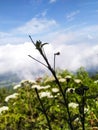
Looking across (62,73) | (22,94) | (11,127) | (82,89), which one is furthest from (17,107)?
(82,89)

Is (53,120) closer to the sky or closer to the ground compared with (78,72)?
closer to the ground

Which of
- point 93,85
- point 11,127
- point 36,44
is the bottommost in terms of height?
point 11,127

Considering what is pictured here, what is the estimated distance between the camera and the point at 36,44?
124 inches

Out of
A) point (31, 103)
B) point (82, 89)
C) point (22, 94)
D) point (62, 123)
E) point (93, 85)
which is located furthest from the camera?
point (93, 85)

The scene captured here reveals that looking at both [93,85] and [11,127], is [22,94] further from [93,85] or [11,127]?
[93,85]

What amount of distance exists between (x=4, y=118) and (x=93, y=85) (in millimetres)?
5052

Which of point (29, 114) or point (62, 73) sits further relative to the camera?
point (62, 73)

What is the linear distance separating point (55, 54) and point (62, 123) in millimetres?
7570

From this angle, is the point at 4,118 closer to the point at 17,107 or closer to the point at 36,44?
the point at 17,107

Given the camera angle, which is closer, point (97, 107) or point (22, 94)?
point (97, 107)

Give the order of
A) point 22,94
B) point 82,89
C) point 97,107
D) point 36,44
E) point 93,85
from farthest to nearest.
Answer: point 93,85 → point 22,94 → point 97,107 → point 82,89 → point 36,44

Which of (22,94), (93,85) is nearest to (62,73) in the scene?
(93,85)

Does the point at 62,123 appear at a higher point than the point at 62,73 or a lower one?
lower

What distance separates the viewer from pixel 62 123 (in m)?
10.6
